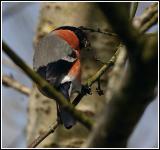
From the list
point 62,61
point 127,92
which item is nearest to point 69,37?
point 62,61

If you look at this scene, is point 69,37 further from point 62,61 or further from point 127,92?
point 127,92

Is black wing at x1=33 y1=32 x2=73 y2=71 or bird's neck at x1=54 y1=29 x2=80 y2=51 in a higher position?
black wing at x1=33 y1=32 x2=73 y2=71

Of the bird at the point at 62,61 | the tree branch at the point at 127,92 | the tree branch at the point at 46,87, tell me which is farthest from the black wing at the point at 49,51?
the tree branch at the point at 127,92

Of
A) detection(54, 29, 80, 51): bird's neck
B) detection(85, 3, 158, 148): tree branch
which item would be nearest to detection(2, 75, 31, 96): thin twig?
detection(54, 29, 80, 51): bird's neck

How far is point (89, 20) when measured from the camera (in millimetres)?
2137

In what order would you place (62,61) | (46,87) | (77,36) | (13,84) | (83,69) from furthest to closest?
(77,36)
(13,84)
(83,69)
(62,61)
(46,87)

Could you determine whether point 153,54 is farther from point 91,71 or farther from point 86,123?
point 91,71

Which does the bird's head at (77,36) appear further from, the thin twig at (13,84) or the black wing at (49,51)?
the thin twig at (13,84)

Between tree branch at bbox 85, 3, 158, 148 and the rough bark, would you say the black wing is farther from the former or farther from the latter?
tree branch at bbox 85, 3, 158, 148

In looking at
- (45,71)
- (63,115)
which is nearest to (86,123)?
(63,115)

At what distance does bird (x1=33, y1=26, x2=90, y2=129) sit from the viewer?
176cm

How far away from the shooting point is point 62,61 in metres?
1.99

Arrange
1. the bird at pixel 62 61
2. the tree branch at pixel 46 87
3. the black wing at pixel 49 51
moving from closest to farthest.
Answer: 1. the tree branch at pixel 46 87
2. the bird at pixel 62 61
3. the black wing at pixel 49 51

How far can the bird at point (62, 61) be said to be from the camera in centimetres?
176
